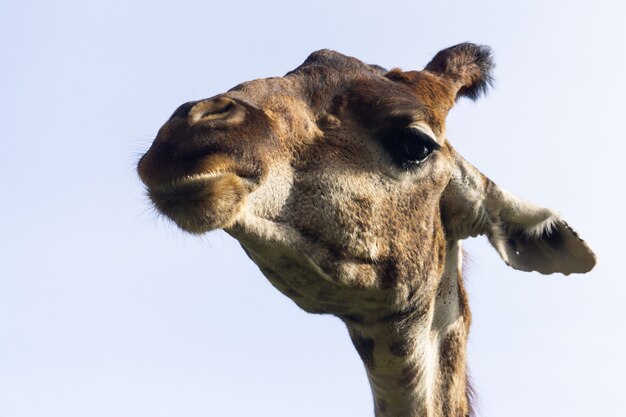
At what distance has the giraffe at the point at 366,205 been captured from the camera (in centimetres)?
498

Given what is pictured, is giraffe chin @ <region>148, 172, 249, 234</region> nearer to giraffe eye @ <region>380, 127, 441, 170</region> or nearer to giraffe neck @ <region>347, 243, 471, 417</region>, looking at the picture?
giraffe eye @ <region>380, 127, 441, 170</region>

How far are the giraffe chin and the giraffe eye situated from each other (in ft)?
4.79

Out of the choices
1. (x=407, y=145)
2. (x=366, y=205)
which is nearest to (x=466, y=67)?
(x=407, y=145)

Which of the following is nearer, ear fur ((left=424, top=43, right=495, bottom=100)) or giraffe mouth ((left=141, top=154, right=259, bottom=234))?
giraffe mouth ((left=141, top=154, right=259, bottom=234))

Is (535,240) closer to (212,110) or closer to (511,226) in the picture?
(511,226)

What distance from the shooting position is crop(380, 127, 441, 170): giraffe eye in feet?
20.2

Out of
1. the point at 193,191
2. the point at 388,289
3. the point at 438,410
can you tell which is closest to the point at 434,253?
the point at 388,289

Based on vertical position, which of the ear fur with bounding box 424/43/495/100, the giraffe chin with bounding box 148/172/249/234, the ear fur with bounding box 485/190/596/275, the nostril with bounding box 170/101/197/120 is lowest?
the giraffe chin with bounding box 148/172/249/234

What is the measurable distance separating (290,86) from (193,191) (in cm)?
147

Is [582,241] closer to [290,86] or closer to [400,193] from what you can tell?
[400,193]

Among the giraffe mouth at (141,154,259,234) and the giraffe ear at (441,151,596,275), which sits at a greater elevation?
the giraffe ear at (441,151,596,275)

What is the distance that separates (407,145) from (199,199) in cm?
186

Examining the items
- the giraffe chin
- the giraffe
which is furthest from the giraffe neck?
the giraffe chin

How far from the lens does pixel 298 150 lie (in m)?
5.74
